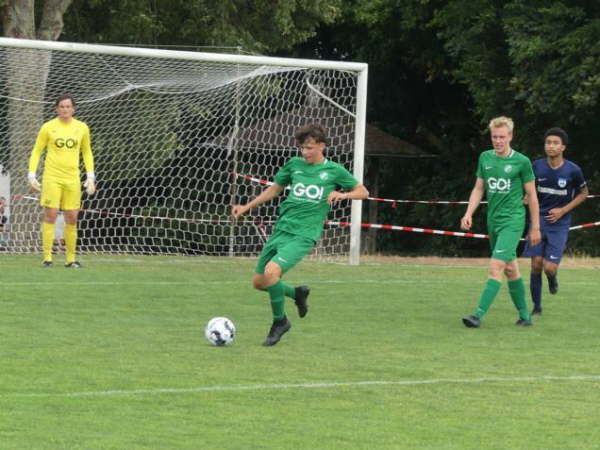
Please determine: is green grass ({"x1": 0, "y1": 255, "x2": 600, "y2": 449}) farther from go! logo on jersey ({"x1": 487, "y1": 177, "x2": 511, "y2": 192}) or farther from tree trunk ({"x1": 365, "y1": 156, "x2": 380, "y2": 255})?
tree trunk ({"x1": 365, "y1": 156, "x2": 380, "y2": 255})

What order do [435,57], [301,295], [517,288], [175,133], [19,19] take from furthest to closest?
[435,57]
[19,19]
[175,133]
[517,288]
[301,295]

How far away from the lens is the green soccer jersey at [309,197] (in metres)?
10.3

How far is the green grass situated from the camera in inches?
264

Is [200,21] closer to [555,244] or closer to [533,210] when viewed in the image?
[555,244]

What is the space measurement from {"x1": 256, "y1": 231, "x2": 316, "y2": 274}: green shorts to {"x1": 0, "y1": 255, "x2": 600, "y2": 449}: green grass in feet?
2.08

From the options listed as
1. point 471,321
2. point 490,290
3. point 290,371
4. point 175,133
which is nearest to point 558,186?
point 490,290

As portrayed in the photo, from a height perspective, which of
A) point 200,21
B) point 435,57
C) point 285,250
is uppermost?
point 200,21

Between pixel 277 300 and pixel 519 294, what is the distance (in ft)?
8.77

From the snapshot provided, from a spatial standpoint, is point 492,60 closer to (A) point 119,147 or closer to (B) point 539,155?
(B) point 539,155

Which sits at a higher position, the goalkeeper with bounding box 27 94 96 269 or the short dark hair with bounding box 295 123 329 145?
the short dark hair with bounding box 295 123 329 145

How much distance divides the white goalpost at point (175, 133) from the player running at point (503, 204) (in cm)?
714

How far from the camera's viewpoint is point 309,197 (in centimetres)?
1027

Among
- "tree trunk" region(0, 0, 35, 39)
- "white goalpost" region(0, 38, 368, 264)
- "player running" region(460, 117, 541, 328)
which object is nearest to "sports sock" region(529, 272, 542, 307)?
"player running" region(460, 117, 541, 328)

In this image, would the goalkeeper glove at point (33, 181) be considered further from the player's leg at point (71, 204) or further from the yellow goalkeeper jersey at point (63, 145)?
the player's leg at point (71, 204)
